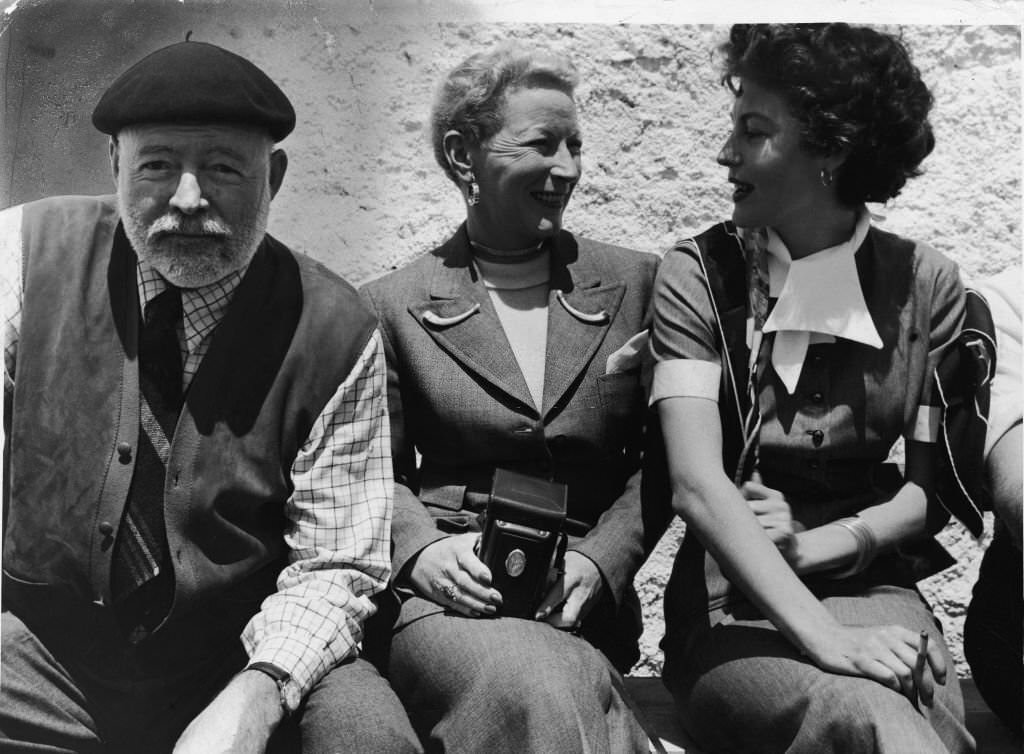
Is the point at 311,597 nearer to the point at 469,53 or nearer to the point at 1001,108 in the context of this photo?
the point at 469,53

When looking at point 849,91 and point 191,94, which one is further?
point 849,91

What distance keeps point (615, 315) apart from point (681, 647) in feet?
2.88

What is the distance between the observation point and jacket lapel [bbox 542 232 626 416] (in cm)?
347

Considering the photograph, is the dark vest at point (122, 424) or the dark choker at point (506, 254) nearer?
the dark vest at point (122, 424)

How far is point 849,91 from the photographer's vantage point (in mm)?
3250

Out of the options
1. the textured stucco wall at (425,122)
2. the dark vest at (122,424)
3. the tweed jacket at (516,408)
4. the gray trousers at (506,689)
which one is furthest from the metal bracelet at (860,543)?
the dark vest at (122,424)

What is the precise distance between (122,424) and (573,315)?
3.92 ft

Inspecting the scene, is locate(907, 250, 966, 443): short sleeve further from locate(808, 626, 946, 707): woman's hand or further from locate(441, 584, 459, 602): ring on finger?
locate(441, 584, 459, 602): ring on finger

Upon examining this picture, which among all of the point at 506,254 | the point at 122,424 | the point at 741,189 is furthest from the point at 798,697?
the point at 122,424

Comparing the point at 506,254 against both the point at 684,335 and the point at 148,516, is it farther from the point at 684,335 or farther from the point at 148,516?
the point at 148,516

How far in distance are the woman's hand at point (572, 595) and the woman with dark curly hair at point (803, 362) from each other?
271mm

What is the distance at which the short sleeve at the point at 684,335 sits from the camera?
3.27m

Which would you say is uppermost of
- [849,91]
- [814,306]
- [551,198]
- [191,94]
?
[849,91]

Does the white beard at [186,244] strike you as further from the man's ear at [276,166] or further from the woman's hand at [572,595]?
the woman's hand at [572,595]
